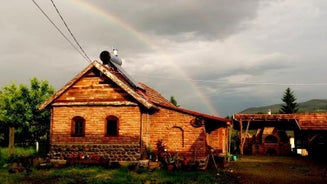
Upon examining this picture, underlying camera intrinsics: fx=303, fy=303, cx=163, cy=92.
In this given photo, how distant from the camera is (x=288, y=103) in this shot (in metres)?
64.0

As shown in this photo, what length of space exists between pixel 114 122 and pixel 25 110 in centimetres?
1321

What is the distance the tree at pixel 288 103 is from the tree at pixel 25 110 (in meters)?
50.4

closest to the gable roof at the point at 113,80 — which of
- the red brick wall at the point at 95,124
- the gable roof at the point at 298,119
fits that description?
the red brick wall at the point at 95,124

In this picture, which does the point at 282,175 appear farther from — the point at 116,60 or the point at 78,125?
the point at 116,60

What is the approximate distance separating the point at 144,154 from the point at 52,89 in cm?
1634

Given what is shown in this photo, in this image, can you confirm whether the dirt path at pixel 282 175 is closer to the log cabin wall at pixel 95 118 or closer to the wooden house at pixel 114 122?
the wooden house at pixel 114 122

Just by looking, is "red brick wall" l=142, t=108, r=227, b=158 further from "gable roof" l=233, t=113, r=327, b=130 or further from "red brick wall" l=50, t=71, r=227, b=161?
"gable roof" l=233, t=113, r=327, b=130

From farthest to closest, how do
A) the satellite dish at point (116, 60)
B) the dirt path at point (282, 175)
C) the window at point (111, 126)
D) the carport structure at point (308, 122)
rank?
the carport structure at point (308, 122), the satellite dish at point (116, 60), the window at point (111, 126), the dirt path at point (282, 175)

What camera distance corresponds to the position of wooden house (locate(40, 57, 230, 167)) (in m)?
17.5

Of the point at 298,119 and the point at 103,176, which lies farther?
the point at 298,119

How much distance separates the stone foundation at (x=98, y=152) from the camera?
56.8 ft

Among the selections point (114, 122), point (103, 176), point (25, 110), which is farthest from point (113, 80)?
point (25, 110)

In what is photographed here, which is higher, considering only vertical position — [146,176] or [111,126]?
[111,126]

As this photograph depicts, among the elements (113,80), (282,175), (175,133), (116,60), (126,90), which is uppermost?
(116,60)
